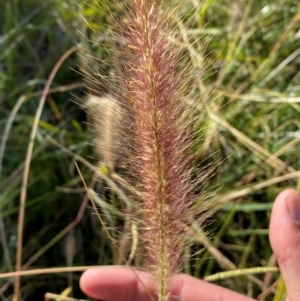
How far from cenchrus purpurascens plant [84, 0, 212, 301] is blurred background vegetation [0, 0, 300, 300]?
1.29ft

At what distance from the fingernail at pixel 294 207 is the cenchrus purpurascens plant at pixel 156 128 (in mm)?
160

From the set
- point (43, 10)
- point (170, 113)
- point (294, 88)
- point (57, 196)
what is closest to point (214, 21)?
point (294, 88)

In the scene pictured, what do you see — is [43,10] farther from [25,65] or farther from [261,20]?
[261,20]

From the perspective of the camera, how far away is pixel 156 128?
20.8 inches

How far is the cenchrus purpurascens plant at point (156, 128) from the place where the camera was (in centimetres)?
49

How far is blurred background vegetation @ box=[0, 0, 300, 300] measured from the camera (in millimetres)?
1097

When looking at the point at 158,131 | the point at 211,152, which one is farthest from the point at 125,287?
the point at 158,131

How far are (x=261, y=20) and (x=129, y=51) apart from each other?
0.90m

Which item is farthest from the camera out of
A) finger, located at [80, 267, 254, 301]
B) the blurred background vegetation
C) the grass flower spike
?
the blurred background vegetation

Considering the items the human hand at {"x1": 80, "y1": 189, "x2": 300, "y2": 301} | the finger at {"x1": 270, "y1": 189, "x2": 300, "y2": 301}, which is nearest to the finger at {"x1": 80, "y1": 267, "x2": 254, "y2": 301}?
the human hand at {"x1": 80, "y1": 189, "x2": 300, "y2": 301}

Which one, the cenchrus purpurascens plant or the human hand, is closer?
the cenchrus purpurascens plant

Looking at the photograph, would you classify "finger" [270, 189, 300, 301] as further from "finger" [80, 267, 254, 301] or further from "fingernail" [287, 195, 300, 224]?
"finger" [80, 267, 254, 301]

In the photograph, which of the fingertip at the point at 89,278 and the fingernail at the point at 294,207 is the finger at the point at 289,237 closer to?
the fingernail at the point at 294,207

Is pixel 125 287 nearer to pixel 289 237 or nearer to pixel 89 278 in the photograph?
pixel 89 278
